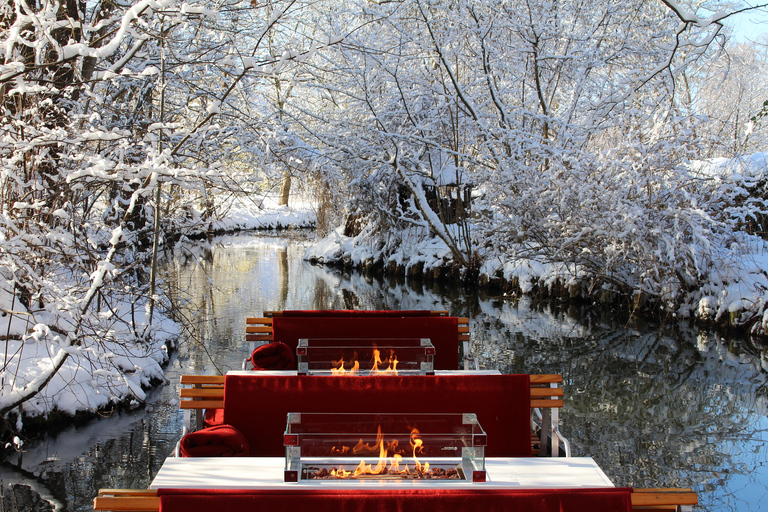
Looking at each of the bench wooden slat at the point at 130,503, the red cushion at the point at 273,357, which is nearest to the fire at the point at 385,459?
the bench wooden slat at the point at 130,503

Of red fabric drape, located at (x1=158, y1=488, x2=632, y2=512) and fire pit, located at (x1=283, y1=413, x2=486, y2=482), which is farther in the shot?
fire pit, located at (x1=283, y1=413, x2=486, y2=482)

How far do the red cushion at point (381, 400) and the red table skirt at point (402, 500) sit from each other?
1222 mm

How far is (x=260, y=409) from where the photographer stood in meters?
3.42

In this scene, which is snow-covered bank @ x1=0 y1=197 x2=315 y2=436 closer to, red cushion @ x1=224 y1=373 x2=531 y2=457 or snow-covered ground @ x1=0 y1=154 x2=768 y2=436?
snow-covered ground @ x1=0 y1=154 x2=768 y2=436

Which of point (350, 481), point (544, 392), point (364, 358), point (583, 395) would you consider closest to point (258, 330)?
point (364, 358)

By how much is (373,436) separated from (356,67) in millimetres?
11189

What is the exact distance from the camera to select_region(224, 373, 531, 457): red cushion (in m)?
3.40

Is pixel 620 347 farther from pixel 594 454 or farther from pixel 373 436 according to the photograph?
pixel 373 436

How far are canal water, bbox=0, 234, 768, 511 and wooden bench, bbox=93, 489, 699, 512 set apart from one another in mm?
2227

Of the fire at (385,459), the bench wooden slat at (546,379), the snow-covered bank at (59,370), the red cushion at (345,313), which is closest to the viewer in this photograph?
the fire at (385,459)

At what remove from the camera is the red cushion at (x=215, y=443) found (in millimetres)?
3073

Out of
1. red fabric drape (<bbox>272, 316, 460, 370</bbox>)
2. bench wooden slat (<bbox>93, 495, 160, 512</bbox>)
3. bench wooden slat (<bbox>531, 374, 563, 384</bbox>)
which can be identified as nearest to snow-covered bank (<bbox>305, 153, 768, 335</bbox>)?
red fabric drape (<bbox>272, 316, 460, 370</bbox>)

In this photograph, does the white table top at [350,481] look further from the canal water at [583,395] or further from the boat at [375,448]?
the canal water at [583,395]

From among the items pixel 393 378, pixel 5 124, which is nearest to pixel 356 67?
pixel 5 124
